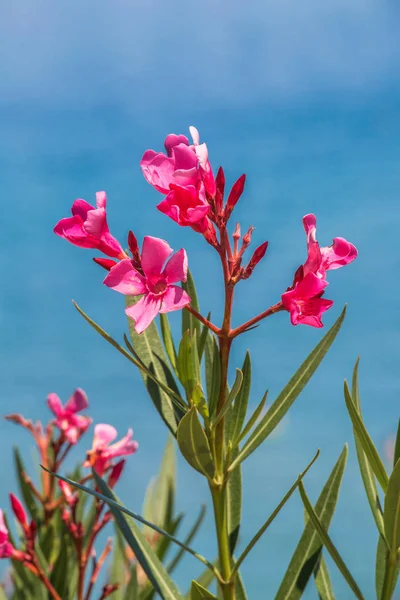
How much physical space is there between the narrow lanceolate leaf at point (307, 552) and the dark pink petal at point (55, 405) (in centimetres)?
102

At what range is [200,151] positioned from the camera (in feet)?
4.19

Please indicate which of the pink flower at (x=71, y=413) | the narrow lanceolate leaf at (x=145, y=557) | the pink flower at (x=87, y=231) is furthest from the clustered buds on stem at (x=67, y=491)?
the pink flower at (x=87, y=231)

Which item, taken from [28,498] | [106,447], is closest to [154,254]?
[106,447]

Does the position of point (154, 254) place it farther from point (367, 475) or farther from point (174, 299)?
point (367, 475)

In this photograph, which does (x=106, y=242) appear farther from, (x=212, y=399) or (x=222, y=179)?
(x=212, y=399)

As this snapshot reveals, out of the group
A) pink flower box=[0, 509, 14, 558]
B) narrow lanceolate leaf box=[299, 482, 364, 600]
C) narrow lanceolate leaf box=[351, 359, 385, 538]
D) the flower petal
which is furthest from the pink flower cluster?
the flower petal

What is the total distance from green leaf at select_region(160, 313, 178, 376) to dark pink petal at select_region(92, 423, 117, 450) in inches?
23.6

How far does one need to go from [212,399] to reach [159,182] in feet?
1.33

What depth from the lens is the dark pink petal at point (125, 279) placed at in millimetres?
1213

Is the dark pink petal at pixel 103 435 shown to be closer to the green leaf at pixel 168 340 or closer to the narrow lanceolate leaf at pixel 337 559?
the green leaf at pixel 168 340

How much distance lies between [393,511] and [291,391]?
279 mm

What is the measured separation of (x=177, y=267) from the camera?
1.22 meters

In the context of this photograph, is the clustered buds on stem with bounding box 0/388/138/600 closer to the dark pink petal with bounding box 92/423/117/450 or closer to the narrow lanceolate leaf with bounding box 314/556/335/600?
the dark pink petal with bounding box 92/423/117/450

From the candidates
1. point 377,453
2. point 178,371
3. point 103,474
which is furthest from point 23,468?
point 377,453
